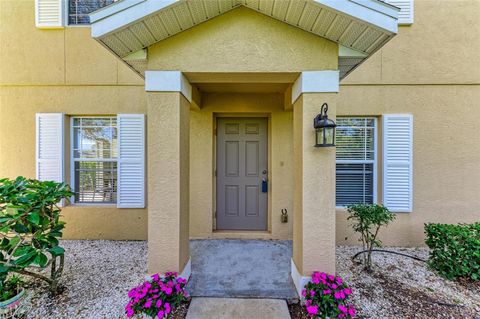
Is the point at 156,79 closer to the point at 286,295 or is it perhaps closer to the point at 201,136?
the point at 201,136

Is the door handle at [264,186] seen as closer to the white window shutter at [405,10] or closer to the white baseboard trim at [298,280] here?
the white baseboard trim at [298,280]

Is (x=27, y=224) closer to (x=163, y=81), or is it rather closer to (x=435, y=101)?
(x=163, y=81)

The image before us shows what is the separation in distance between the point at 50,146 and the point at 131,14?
3152 millimetres

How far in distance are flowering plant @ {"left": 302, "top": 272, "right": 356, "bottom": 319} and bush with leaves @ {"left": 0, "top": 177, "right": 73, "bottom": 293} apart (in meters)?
2.64

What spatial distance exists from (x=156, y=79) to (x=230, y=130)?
180 centimetres

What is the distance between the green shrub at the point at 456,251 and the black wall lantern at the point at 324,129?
224 cm

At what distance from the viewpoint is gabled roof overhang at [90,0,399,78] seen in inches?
77.4

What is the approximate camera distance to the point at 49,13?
3.69 metres

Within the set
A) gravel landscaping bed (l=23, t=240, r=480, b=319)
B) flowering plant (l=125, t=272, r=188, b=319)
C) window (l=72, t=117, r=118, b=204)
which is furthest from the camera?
window (l=72, t=117, r=118, b=204)

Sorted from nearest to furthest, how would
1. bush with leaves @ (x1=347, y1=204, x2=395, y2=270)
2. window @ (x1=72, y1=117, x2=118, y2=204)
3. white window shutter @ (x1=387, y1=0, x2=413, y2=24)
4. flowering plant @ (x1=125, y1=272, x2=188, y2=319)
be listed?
flowering plant @ (x1=125, y1=272, x2=188, y2=319)
bush with leaves @ (x1=347, y1=204, x2=395, y2=270)
white window shutter @ (x1=387, y1=0, x2=413, y2=24)
window @ (x1=72, y1=117, x2=118, y2=204)

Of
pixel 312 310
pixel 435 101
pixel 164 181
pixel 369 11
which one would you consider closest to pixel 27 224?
pixel 164 181

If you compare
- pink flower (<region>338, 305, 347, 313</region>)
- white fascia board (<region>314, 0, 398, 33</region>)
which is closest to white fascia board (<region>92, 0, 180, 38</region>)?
white fascia board (<region>314, 0, 398, 33</region>)

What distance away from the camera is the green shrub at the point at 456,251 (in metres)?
2.65

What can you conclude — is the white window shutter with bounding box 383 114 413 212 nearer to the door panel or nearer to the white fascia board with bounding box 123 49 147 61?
the door panel
